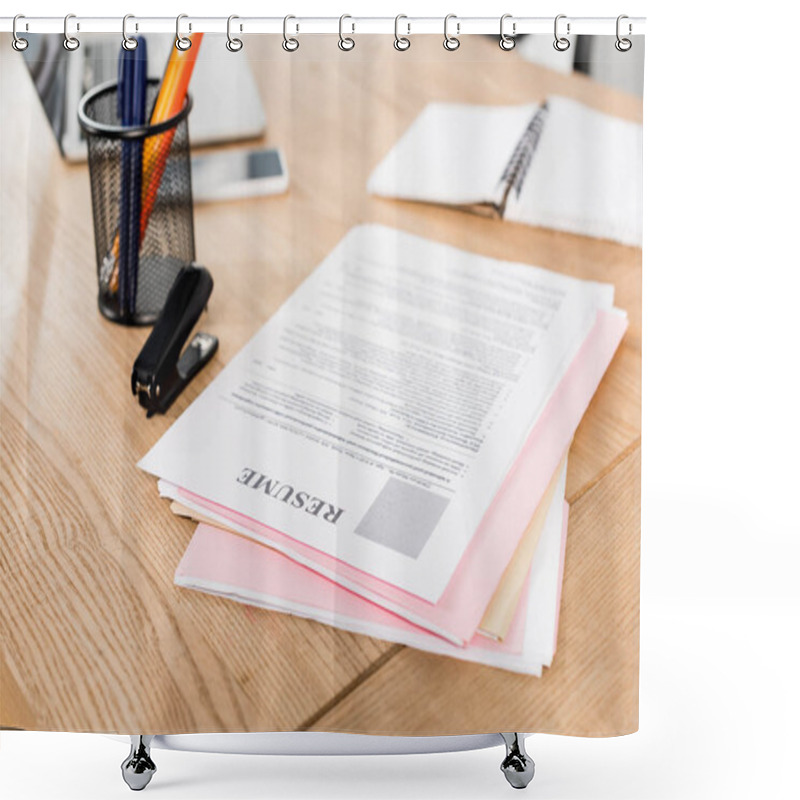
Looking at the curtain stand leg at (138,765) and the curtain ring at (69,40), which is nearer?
the curtain ring at (69,40)

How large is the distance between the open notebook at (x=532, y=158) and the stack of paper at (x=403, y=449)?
0.23 ft

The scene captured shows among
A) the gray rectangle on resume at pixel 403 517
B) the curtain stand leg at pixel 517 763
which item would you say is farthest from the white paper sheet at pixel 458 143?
the curtain stand leg at pixel 517 763

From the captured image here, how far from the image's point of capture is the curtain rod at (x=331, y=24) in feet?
3.93

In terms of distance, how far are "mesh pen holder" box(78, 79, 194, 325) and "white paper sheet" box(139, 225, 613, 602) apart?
A: 120mm

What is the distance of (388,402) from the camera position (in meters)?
1.22

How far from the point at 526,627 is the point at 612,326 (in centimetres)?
33

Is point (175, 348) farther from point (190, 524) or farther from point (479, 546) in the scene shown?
point (479, 546)

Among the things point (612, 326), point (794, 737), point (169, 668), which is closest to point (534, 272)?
point (612, 326)

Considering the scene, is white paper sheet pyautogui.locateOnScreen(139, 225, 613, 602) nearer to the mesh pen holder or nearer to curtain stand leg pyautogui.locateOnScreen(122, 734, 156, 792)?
the mesh pen holder

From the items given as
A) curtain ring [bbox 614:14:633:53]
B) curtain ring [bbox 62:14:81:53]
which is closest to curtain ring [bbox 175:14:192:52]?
curtain ring [bbox 62:14:81:53]

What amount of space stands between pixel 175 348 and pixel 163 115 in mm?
240

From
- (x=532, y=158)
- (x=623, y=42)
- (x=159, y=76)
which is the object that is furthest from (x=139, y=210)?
(x=623, y=42)

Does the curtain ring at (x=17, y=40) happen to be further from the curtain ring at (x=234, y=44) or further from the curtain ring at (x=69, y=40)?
the curtain ring at (x=234, y=44)

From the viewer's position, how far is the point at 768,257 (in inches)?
63.0
